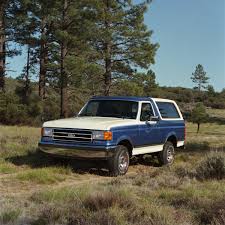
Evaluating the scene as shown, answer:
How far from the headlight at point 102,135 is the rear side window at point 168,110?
3106 mm

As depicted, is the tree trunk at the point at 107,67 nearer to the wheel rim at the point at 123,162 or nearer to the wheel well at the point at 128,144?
the wheel well at the point at 128,144

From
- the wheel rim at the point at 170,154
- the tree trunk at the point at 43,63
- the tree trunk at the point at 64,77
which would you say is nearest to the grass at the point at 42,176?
the wheel rim at the point at 170,154

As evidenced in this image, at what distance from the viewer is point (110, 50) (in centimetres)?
3941

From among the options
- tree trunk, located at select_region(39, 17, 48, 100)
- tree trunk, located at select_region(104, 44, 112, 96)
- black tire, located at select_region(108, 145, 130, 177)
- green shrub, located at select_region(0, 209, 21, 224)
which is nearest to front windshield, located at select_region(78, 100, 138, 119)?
black tire, located at select_region(108, 145, 130, 177)

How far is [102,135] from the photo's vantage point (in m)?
10.5

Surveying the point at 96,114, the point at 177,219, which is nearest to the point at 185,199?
the point at 177,219

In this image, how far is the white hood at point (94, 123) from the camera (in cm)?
1054

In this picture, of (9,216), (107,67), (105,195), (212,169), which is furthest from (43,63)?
(9,216)

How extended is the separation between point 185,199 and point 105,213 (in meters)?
1.93

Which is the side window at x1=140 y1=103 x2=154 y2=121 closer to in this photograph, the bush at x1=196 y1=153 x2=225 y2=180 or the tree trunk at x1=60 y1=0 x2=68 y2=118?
the bush at x1=196 y1=153 x2=225 y2=180

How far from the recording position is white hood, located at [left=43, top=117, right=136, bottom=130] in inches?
415

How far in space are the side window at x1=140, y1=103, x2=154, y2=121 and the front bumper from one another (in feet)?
5.99

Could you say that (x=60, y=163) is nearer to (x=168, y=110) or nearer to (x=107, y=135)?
(x=107, y=135)

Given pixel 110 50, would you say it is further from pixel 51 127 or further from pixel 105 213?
pixel 105 213
